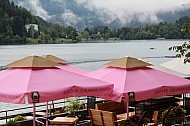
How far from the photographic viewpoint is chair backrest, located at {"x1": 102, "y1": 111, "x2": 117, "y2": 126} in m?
9.12

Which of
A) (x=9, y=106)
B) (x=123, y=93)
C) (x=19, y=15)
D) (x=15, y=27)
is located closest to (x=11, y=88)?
(x=123, y=93)

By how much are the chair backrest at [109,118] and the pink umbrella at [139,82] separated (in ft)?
3.30

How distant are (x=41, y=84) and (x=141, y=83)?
7.26 ft

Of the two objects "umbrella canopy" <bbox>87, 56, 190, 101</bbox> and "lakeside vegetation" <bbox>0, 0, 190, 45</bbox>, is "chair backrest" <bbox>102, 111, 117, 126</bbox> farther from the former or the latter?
"lakeside vegetation" <bbox>0, 0, 190, 45</bbox>

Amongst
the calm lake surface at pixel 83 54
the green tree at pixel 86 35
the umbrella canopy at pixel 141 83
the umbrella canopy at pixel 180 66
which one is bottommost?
the calm lake surface at pixel 83 54

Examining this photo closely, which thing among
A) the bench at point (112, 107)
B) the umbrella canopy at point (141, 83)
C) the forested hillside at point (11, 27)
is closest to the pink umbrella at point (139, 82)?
the umbrella canopy at point (141, 83)

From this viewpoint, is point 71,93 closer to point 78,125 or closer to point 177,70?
point 78,125

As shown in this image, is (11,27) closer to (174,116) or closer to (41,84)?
(174,116)

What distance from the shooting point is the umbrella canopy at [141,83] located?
24.9ft

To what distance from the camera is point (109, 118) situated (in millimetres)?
9242

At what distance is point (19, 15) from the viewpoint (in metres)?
93.5

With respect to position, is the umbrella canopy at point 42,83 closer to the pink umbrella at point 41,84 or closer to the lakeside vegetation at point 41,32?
the pink umbrella at point 41,84

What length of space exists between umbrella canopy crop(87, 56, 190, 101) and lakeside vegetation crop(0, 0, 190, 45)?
59592 millimetres

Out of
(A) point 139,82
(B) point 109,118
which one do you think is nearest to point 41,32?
(B) point 109,118
